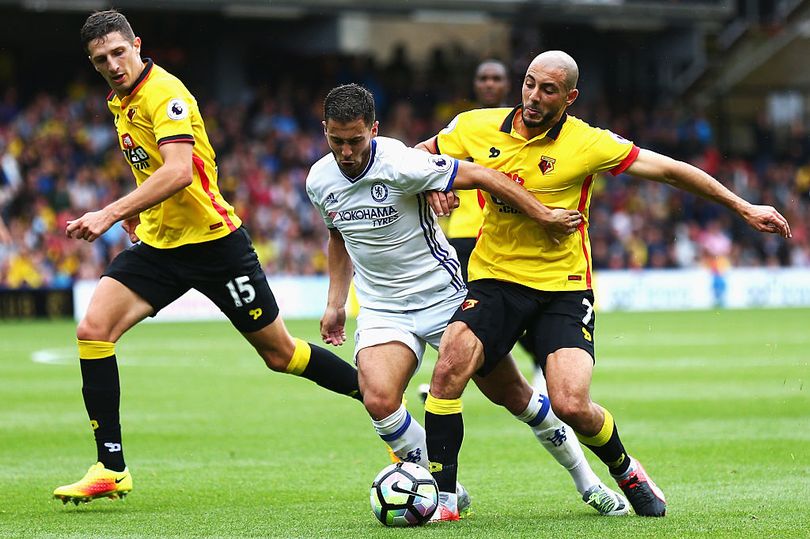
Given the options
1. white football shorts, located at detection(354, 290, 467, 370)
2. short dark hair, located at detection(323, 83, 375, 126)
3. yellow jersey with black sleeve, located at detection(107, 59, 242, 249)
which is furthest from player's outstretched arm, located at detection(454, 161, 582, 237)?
yellow jersey with black sleeve, located at detection(107, 59, 242, 249)

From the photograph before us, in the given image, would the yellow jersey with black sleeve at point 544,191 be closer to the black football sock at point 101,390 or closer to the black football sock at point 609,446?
the black football sock at point 609,446

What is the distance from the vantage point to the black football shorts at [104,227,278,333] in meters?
7.32

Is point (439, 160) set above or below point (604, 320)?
above

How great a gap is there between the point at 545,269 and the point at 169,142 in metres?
1.99

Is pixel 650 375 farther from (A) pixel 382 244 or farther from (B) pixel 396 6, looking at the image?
(B) pixel 396 6

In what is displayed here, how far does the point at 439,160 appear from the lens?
660 cm

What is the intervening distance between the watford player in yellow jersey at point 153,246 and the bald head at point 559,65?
181 cm

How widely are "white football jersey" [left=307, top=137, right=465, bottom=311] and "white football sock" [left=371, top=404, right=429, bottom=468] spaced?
582mm

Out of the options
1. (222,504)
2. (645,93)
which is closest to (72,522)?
(222,504)

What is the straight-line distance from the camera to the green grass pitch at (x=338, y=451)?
632 centimetres

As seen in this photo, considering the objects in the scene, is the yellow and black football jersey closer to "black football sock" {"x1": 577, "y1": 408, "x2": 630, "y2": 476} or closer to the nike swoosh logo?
"black football sock" {"x1": 577, "y1": 408, "x2": 630, "y2": 476}

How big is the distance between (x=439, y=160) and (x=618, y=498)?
1.90m

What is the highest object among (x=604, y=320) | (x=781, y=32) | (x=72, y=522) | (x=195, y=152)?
(x=781, y=32)

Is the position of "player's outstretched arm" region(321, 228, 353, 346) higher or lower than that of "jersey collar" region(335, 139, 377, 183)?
lower
